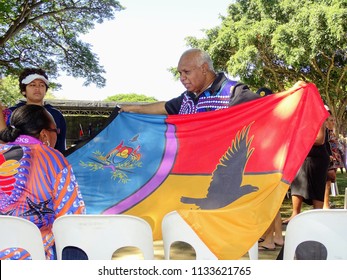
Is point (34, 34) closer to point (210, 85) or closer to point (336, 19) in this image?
point (336, 19)

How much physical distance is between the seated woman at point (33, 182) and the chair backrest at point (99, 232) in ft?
0.29

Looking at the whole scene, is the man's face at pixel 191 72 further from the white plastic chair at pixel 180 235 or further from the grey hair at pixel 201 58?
the white plastic chair at pixel 180 235

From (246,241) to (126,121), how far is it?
76.7 inches

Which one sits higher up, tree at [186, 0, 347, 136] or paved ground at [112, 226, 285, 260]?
tree at [186, 0, 347, 136]

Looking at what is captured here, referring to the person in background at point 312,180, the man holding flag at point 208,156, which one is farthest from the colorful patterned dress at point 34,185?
the person in background at point 312,180

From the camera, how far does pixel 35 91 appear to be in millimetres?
4410

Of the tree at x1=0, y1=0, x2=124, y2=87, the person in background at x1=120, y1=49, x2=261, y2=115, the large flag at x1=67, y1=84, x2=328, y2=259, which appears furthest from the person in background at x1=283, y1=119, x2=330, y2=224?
the tree at x1=0, y1=0, x2=124, y2=87

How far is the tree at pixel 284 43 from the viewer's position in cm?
1453

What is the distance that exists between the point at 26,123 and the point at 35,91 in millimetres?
2137

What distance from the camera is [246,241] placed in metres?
2.86

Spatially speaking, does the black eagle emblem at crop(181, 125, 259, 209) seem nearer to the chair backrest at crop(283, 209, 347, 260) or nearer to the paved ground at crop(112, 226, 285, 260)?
the chair backrest at crop(283, 209, 347, 260)

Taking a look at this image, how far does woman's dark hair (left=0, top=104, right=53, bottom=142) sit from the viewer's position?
2381 mm

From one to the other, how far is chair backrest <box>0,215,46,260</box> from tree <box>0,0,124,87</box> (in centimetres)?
1525
